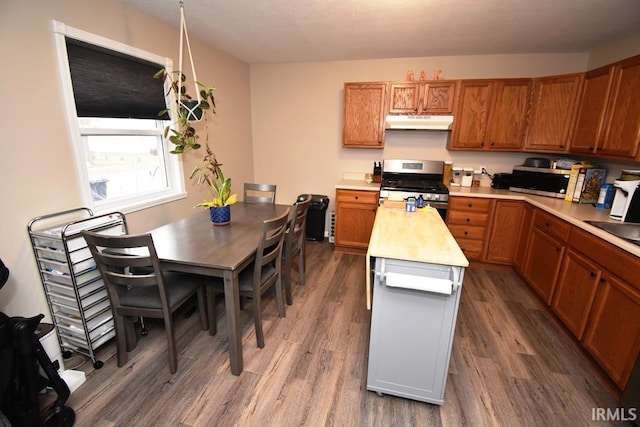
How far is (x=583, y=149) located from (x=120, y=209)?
438 cm

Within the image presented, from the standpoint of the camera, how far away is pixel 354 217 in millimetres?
3762

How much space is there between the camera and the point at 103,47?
218cm

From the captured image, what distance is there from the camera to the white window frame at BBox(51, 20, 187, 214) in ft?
6.31

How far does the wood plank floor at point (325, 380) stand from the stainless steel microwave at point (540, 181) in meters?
1.38

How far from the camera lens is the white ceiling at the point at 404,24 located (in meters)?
2.22

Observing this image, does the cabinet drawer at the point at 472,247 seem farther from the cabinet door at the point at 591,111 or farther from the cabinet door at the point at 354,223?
the cabinet door at the point at 591,111

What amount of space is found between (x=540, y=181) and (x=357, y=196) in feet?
6.69

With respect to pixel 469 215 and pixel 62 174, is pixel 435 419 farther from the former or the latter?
pixel 62 174

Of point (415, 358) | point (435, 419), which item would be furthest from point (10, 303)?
point (435, 419)

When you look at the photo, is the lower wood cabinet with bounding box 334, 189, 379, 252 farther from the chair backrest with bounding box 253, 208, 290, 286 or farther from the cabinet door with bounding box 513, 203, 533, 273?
the chair backrest with bounding box 253, 208, 290, 286

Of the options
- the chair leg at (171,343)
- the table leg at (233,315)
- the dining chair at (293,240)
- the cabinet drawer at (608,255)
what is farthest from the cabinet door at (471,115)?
the chair leg at (171,343)

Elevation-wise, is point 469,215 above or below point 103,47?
below

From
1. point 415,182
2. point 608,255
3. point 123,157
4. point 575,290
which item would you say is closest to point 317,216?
point 415,182

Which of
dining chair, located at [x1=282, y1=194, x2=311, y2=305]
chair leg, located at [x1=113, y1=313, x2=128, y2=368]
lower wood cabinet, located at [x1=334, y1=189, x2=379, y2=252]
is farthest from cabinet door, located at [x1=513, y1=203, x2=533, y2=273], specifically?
chair leg, located at [x1=113, y1=313, x2=128, y2=368]
